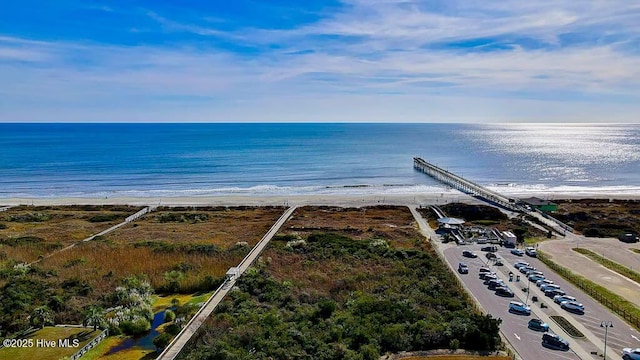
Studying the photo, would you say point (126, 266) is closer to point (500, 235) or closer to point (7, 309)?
point (7, 309)

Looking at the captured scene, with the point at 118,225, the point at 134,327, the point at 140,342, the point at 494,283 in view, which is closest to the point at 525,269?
the point at 494,283

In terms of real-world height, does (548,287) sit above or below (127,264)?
below

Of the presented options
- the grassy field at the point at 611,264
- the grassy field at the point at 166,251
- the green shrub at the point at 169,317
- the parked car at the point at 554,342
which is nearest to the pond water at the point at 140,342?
the green shrub at the point at 169,317

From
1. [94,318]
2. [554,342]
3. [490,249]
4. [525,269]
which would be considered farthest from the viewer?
[490,249]

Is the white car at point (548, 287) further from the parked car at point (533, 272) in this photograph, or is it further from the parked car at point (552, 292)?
the parked car at point (533, 272)

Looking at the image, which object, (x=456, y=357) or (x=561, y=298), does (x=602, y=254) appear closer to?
(x=561, y=298)

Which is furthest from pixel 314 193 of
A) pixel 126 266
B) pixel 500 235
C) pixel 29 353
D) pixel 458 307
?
pixel 29 353
